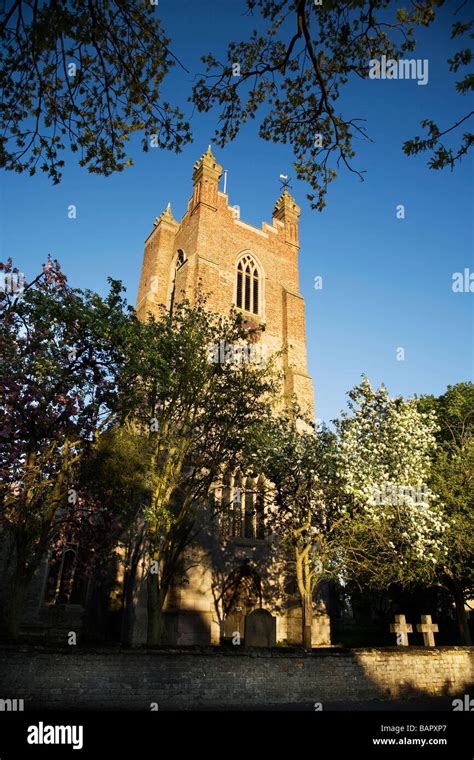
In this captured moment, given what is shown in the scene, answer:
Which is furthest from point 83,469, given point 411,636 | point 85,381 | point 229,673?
point 411,636

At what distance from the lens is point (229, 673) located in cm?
1160

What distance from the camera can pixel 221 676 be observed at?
37.7 feet

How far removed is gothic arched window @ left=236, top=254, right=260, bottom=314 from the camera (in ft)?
100

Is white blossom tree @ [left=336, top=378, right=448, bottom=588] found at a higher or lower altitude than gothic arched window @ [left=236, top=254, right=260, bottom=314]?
lower

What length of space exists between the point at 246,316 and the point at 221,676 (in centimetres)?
2126

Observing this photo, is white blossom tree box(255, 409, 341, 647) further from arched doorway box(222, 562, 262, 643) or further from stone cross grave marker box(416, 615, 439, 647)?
arched doorway box(222, 562, 262, 643)

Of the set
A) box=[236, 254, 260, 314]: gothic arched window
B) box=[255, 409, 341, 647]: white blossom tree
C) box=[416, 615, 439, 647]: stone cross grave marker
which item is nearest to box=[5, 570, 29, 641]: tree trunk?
box=[255, 409, 341, 647]: white blossom tree

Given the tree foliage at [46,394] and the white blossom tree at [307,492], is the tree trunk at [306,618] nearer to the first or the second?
the white blossom tree at [307,492]

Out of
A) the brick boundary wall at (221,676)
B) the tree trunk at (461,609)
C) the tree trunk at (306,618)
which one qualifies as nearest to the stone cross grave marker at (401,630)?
the brick boundary wall at (221,676)

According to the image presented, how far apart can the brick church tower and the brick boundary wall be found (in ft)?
14.0

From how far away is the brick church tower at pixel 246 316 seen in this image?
Answer: 19062 millimetres

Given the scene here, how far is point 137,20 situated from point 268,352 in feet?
78.6

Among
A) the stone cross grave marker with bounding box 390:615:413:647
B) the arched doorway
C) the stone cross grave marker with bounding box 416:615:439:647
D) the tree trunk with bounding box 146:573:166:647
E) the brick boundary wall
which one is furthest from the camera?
the arched doorway

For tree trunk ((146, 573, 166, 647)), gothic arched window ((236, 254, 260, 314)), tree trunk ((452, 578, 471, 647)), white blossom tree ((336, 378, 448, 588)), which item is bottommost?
tree trunk ((452, 578, 471, 647))
